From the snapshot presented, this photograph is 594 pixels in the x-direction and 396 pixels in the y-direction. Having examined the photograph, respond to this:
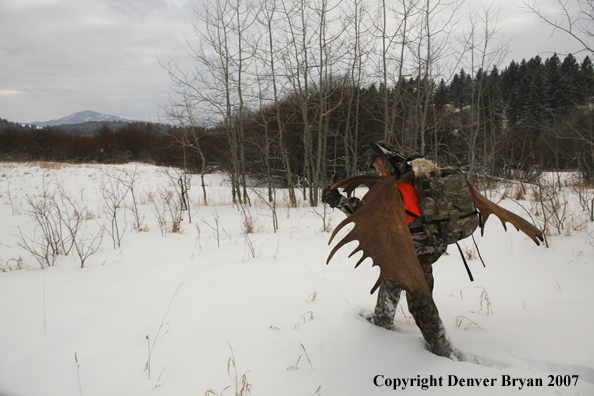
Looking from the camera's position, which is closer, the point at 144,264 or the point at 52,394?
the point at 52,394

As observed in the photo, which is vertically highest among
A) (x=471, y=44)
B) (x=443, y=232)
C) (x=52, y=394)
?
(x=471, y=44)

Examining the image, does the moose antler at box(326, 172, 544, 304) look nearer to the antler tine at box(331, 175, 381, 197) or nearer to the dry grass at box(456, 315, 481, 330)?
the antler tine at box(331, 175, 381, 197)

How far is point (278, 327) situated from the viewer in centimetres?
241

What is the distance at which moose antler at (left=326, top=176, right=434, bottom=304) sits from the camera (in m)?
1.62

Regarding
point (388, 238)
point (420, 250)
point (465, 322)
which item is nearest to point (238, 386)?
point (388, 238)

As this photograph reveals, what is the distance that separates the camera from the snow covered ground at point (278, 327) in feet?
5.82

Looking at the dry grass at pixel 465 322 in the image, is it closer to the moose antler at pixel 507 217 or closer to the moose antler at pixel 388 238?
the moose antler at pixel 507 217

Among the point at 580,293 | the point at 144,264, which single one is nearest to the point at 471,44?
the point at 580,293

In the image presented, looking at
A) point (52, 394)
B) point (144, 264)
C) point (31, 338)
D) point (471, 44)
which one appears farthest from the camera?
point (471, 44)

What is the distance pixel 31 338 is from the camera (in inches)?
88.4

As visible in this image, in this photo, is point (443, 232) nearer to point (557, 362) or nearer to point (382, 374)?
point (382, 374)

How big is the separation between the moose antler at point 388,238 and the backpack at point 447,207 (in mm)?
179

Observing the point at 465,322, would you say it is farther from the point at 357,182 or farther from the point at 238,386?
the point at 238,386

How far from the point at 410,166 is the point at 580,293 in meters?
2.69
